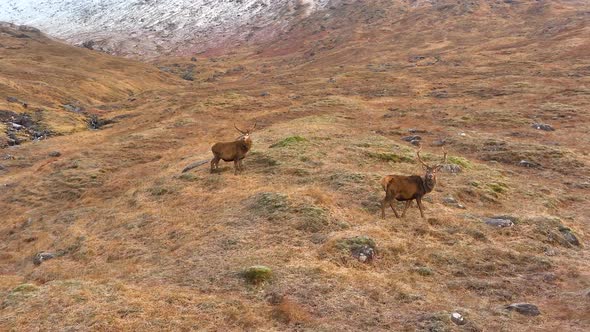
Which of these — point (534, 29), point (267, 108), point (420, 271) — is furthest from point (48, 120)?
point (534, 29)

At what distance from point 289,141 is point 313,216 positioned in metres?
12.7

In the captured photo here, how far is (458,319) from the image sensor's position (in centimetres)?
1136

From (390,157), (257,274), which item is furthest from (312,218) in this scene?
(390,157)

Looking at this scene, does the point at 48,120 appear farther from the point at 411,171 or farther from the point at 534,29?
the point at 534,29

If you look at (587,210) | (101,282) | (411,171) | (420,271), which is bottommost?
(587,210)

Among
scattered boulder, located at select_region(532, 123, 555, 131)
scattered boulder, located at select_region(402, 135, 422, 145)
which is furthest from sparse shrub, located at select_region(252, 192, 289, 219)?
scattered boulder, located at select_region(532, 123, 555, 131)

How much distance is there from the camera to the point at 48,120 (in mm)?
53531

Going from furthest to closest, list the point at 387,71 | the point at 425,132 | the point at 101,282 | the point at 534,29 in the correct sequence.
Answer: the point at 534,29, the point at 387,71, the point at 425,132, the point at 101,282

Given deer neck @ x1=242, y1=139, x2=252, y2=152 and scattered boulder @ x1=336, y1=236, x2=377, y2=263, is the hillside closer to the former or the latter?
scattered boulder @ x1=336, y1=236, x2=377, y2=263

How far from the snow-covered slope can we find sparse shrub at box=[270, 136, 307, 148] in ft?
352

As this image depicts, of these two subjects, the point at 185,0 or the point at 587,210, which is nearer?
the point at 587,210

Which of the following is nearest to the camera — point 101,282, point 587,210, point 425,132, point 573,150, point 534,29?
point 101,282

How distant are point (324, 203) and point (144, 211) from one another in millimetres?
8640

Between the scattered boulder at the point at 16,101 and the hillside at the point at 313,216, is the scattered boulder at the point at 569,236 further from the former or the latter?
the scattered boulder at the point at 16,101
